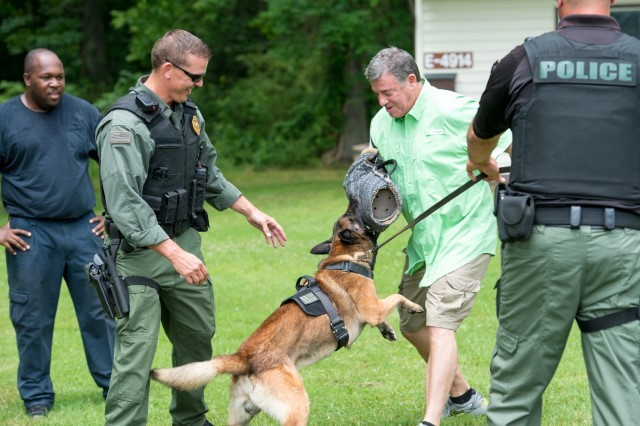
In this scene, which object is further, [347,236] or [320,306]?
[347,236]

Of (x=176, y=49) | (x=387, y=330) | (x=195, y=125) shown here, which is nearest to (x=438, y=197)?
(x=387, y=330)

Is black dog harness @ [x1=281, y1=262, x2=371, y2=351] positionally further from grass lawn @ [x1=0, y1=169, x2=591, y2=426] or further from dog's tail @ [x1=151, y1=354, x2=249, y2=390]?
grass lawn @ [x1=0, y1=169, x2=591, y2=426]

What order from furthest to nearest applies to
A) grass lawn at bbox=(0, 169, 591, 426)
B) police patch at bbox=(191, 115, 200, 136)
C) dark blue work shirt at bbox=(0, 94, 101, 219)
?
1. dark blue work shirt at bbox=(0, 94, 101, 219)
2. grass lawn at bbox=(0, 169, 591, 426)
3. police patch at bbox=(191, 115, 200, 136)

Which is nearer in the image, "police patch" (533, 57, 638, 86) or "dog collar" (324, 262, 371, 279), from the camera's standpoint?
"police patch" (533, 57, 638, 86)

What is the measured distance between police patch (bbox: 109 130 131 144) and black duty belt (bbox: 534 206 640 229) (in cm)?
209

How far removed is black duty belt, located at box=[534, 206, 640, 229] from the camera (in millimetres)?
3596

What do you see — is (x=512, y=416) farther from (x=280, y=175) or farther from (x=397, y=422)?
(x=280, y=175)

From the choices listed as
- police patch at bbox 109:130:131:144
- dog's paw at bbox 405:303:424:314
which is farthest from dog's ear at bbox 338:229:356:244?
police patch at bbox 109:130:131:144

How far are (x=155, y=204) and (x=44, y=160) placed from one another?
1.87 meters

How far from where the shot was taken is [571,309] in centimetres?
371

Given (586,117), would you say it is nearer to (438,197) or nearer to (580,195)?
(580,195)

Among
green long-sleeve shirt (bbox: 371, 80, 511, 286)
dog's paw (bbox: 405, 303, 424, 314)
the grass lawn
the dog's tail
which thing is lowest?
the grass lawn

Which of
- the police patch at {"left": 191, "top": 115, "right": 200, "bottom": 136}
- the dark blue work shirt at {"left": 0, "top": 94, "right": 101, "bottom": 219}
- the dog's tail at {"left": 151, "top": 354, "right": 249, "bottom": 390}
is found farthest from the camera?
the dark blue work shirt at {"left": 0, "top": 94, "right": 101, "bottom": 219}

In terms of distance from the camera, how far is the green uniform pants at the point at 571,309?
3.62 m
